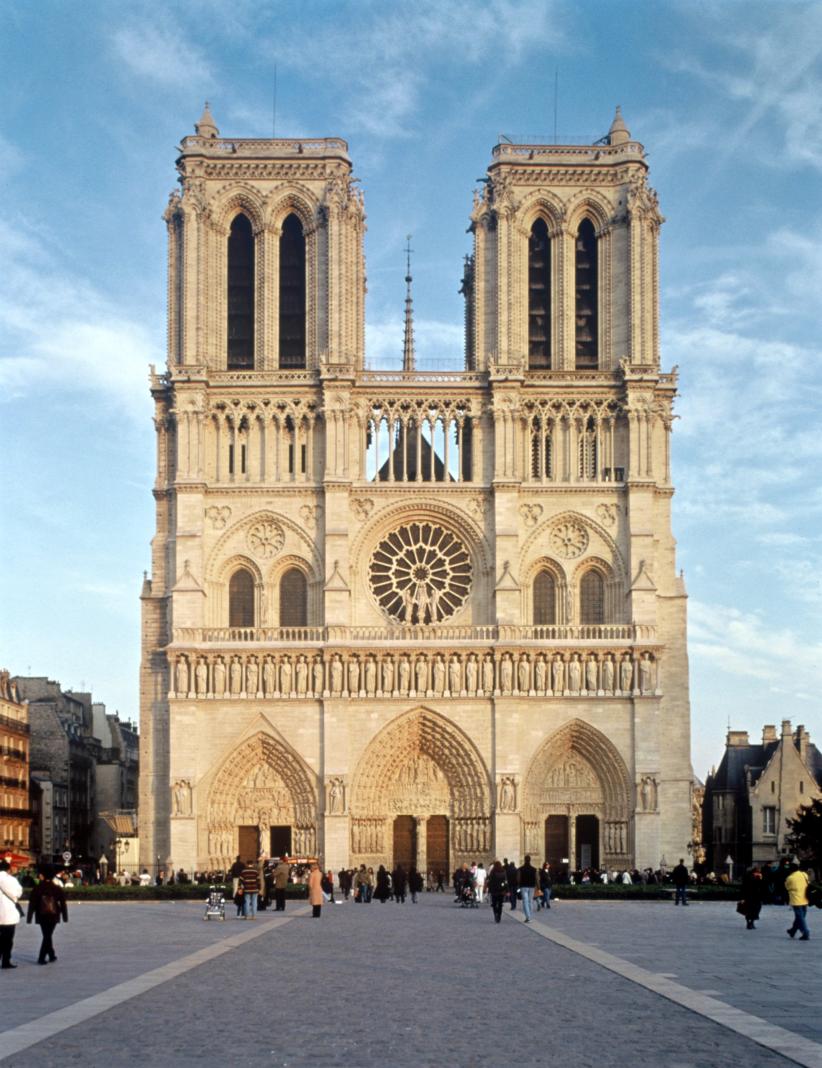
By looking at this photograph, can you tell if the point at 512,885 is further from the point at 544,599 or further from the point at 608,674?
the point at 544,599

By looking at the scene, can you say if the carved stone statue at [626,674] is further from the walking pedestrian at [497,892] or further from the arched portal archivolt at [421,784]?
the walking pedestrian at [497,892]

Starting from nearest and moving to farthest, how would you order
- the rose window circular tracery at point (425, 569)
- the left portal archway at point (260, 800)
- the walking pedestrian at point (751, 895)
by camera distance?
1. the walking pedestrian at point (751, 895)
2. the left portal archway at point (260, 800)
3. the rose window circular tracery at point (425, 569)

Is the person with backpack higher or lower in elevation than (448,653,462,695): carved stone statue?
lower

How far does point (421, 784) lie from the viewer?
57156 millimetres

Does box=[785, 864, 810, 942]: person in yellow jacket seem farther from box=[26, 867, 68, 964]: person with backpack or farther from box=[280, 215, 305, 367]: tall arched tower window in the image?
box=[280, 215, 305, 367]: tall arched tower window

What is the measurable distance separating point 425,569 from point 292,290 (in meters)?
10.7

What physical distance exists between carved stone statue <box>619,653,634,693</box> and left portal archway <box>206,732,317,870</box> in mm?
10443

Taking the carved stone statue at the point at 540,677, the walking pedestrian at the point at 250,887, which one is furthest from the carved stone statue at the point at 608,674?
the walking pedestrian at the point at 250,887

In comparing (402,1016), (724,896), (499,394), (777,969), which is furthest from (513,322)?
(402,1016)

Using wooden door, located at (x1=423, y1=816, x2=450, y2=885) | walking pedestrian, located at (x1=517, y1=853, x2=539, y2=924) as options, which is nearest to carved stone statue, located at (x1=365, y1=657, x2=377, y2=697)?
wooden door, located at (x1=423, y1=816, x2=450, y2=885)

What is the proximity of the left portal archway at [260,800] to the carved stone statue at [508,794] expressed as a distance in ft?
19.6

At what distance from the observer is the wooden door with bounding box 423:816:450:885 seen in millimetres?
57250

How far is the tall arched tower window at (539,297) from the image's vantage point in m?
60.0

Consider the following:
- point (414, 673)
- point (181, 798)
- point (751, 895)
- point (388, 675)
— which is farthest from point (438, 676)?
point (751, 895)
